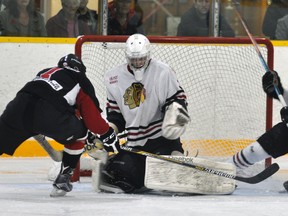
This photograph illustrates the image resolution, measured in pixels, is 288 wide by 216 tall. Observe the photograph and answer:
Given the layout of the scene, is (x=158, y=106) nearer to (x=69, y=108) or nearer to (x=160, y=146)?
(x=160, y=146)

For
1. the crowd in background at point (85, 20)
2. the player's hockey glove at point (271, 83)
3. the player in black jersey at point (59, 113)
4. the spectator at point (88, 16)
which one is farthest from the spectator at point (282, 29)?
the player in black jersey at point (59, 113)

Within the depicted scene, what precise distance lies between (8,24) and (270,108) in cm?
215

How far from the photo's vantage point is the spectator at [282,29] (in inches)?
287

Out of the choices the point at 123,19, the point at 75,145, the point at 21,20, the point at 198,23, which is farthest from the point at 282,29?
the point at 75,145

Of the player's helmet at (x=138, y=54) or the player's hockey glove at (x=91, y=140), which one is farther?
the player's helmet at (x=138, y=54)

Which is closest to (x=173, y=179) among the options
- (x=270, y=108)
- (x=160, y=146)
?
(x=160, y=146)

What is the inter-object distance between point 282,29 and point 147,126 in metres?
2.34

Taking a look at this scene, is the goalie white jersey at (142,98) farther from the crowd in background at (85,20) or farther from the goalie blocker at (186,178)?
the crowd in background at (85,20)

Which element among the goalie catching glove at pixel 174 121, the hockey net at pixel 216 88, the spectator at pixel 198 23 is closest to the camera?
the goalie catching glove at pixel 174 121

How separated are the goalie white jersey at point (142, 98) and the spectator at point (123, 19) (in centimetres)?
183

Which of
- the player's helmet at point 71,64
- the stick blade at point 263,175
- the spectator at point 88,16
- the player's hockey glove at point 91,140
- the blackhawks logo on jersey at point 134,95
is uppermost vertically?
the player's helmet at point 71,64

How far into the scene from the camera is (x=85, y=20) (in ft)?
23.5

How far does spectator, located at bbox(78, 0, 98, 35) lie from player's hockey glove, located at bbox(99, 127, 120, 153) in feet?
7.77

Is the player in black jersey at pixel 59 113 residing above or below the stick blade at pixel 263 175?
above
